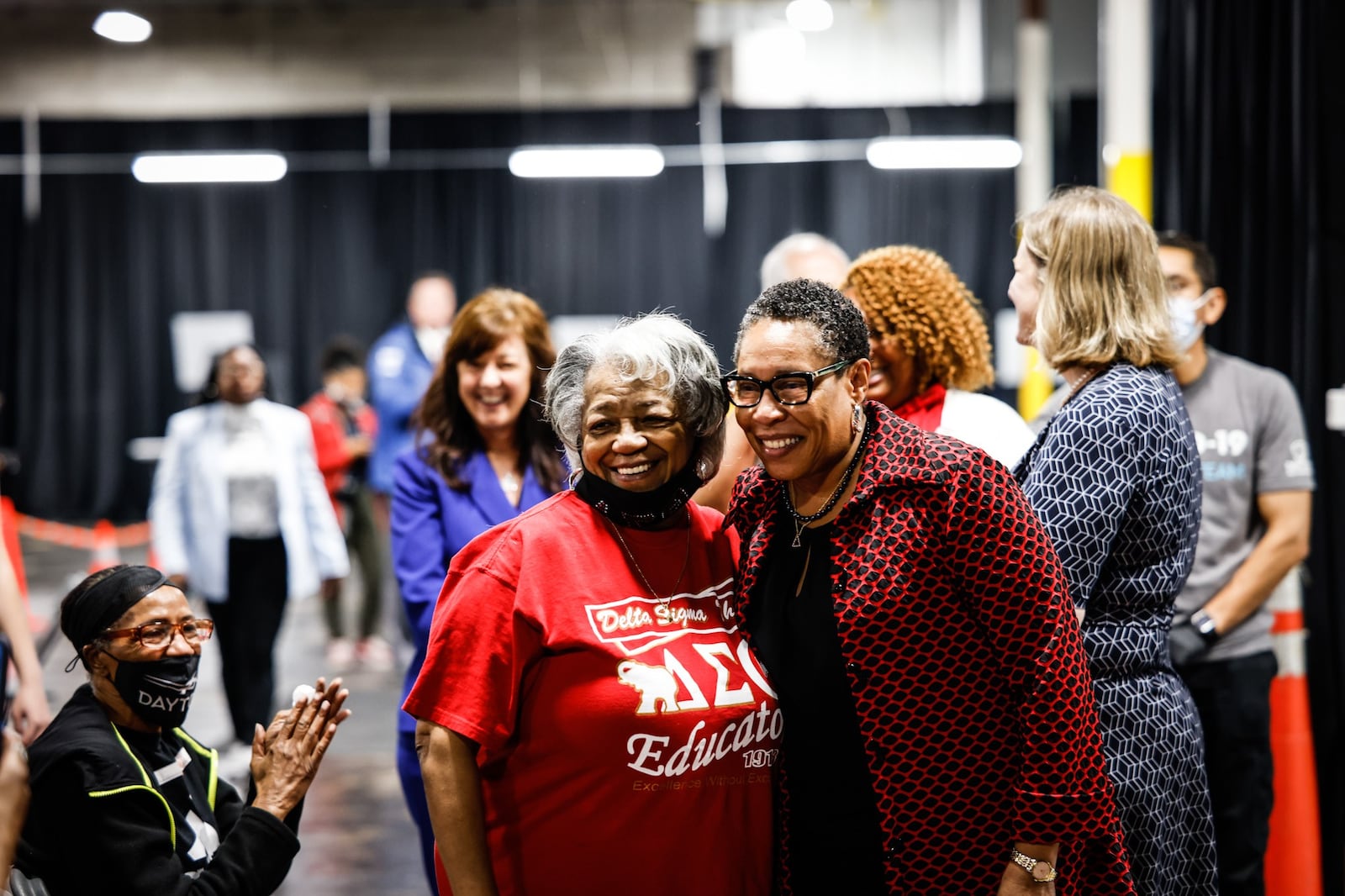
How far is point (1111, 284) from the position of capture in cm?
212

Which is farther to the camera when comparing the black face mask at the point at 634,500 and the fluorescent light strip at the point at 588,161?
the fluorescent light strip at the point at 588,161

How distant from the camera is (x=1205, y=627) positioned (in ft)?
9.93

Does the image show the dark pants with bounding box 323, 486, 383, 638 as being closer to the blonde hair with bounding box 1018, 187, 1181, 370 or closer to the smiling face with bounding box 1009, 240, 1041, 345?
the smiling face with bounding box 1009, 240, 1041, 345

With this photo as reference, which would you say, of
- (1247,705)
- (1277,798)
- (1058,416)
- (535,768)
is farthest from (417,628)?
(1277,798)

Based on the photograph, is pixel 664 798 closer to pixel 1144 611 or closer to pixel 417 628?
pixel 1144 611

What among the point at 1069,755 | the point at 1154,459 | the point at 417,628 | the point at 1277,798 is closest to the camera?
the point at 1069,755

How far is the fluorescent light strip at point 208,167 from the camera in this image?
1231 centimetres

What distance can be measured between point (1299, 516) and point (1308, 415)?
1.94 ft

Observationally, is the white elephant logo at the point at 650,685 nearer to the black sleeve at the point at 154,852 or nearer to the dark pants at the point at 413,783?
the black sleeve at the point at 154,852

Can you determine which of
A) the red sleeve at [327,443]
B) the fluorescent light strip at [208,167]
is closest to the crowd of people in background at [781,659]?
the red sleeve at [327,443]

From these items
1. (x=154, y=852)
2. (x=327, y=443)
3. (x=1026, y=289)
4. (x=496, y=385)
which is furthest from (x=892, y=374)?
(x=327, y=443)

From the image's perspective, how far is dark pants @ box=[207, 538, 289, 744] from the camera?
5.25 metres

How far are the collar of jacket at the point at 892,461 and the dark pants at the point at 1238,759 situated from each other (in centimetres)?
155

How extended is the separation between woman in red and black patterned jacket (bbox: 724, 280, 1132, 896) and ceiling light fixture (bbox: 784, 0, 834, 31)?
1079 cm
